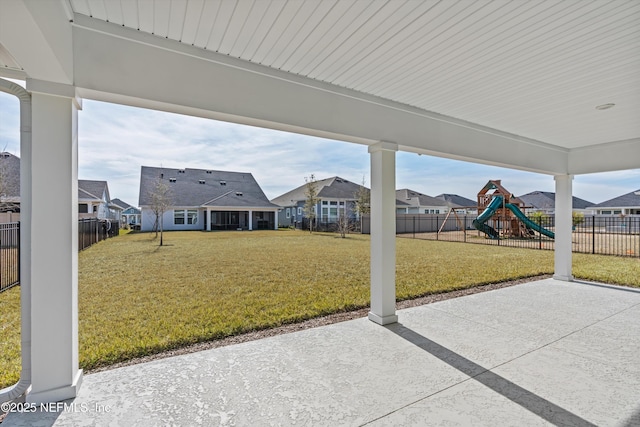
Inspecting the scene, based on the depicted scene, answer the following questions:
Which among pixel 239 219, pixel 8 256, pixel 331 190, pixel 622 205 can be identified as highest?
pixel 331 190

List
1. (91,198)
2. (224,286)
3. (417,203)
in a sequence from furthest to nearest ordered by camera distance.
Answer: (417,203) < (91,198) < (224,286)

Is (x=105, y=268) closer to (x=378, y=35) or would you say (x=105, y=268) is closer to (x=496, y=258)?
(x=378, y=35)

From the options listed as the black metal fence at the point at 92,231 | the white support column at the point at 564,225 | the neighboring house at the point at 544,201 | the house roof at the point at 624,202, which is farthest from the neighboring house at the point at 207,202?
the house roof at the point at 624,202

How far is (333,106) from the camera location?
3.81 metres

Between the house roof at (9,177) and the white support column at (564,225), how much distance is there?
46.5 ft

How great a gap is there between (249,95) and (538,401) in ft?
12.2

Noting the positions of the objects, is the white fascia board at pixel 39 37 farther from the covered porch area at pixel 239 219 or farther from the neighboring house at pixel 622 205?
the neighboring house at pixel 622 205

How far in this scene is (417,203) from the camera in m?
31.9

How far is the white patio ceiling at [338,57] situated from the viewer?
2.28m

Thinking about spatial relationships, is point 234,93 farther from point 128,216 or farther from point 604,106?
point 128,216

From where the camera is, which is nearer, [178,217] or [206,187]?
[178,217]

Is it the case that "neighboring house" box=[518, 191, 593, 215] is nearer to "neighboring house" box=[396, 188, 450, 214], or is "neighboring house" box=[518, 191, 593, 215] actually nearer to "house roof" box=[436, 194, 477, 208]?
"house roof" box=[436, 194, 477, 208]

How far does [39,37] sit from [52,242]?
150cm

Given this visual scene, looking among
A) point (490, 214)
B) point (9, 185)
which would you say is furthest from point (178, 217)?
point (490, 214)
